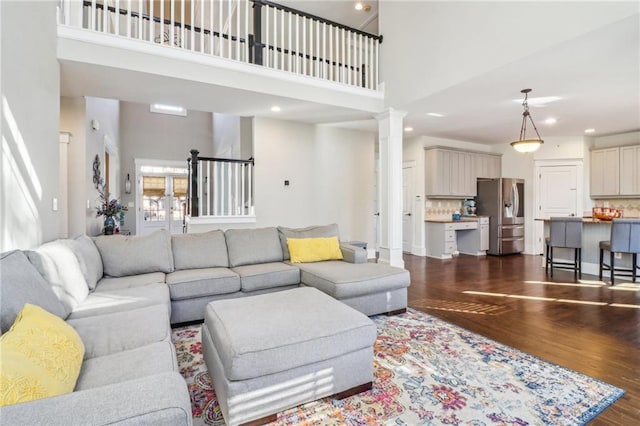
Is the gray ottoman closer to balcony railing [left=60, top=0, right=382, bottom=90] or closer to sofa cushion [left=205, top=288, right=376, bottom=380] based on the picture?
sofa cushion [left=205, top=288, right=376, bottom=380]

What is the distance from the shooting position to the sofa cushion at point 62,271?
1.97 meters

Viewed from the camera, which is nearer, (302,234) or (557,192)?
(302,234)

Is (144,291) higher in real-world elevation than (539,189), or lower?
lower

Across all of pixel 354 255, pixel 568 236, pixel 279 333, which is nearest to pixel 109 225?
pixel 354 255

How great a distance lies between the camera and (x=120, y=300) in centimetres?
226

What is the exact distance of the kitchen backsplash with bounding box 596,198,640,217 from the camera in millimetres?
6418

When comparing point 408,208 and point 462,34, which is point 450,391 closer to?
point 462,34

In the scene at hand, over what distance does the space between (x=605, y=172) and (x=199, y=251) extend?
26.0 ft

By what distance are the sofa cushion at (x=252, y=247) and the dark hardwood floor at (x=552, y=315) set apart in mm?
1720

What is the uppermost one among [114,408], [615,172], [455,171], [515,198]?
[455,171]

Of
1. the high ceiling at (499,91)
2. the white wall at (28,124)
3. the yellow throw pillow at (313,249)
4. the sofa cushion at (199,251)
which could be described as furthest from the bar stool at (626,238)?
the white wall at (28,124)

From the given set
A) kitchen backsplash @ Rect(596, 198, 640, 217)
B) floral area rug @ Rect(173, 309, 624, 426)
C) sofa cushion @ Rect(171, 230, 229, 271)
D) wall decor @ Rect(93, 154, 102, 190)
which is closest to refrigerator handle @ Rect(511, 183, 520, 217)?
kitchen backsplash @ Rect(596, 198, 640, 217)

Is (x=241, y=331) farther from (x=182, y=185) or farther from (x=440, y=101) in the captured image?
(x=182, y=185)

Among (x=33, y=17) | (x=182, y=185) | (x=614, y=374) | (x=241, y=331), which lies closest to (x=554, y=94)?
(x=614, y=374)
